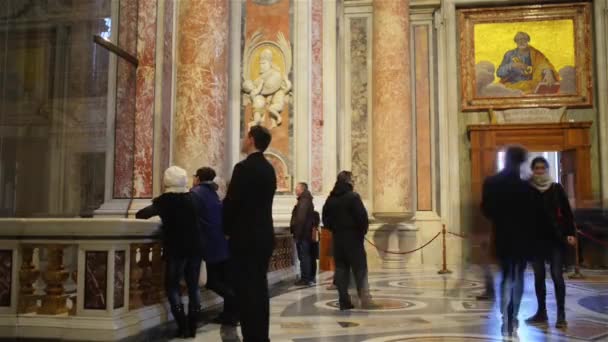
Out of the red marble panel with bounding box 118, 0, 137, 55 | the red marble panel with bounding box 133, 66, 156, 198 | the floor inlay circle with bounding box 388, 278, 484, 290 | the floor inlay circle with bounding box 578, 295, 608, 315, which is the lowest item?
the floor inlay circle with bounding box 388, 278, 484, 290

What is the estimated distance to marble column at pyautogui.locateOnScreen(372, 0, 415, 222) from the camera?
1239 cm

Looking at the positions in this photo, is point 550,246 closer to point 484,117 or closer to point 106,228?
point 106,228

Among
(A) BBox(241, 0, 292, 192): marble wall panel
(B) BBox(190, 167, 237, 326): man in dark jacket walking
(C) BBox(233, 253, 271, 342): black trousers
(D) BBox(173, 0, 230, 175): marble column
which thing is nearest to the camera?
(C) BBox(233, 253, 271, 342): black trousers

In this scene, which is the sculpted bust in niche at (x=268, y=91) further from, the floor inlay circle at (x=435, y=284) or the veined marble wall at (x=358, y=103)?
the veined marble wall at (x=358, y=103)

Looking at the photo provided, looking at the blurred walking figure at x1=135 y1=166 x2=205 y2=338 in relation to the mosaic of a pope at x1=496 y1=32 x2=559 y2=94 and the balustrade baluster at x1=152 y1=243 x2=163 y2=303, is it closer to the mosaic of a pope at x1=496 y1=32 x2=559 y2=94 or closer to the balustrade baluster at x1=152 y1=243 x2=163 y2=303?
the balustrade baluster at x1=152 y1=243 x2=163 y2=303

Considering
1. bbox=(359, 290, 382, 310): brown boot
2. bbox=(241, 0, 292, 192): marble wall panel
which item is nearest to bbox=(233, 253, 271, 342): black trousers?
bbox=(359, 290, 382, 310): brown boot

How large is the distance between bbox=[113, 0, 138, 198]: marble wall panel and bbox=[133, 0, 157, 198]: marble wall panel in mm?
72

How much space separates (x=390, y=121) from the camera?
491 inches

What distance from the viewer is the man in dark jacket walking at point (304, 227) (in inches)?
340

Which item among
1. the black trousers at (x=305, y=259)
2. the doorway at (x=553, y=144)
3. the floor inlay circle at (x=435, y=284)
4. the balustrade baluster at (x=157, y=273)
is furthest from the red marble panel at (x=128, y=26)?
the doorway at (x=553, y=144)

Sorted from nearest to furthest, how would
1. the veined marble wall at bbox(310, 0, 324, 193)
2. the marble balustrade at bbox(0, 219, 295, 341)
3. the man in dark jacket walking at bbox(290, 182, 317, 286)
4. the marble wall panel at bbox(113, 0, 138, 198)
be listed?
the marble balustrade at bbox(0, 219, 295, 341) < the man in dark jacket walking at bbox(290, 182, 317, 286) < the marble wall panel at bbox(113, 0, 138, 198) < the veined marble wall at bbox(310, 0, 324, 193)

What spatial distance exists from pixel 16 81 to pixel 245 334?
9.01 metres

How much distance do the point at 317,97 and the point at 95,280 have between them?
791cm

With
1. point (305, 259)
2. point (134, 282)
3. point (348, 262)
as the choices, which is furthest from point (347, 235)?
point (305, 259)
